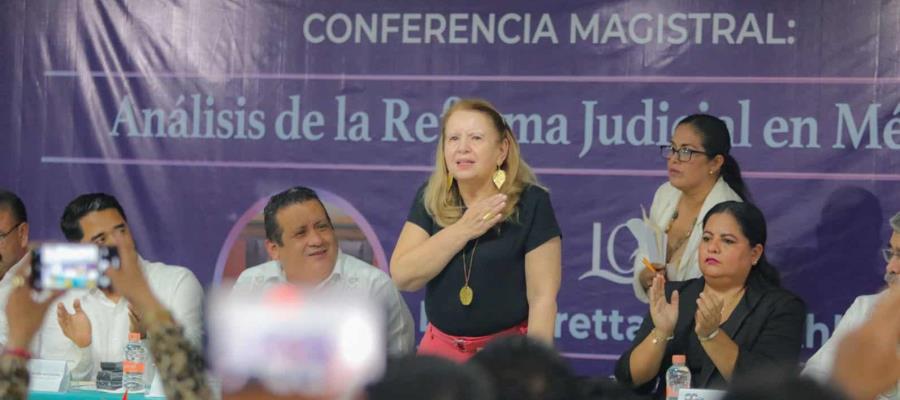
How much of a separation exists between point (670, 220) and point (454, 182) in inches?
44.8

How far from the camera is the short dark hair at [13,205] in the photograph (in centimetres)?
485

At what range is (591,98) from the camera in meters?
4.79

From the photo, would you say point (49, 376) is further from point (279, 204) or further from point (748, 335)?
point (748, 335)

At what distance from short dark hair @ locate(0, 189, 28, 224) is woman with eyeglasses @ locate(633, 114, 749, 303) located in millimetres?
2251

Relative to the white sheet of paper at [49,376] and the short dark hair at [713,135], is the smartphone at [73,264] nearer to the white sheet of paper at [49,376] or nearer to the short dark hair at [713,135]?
the white sheet of paper at [49,376]

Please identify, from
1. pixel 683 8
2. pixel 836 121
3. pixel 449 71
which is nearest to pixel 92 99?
pixel 449 71

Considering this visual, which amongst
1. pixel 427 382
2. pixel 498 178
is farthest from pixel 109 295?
pixel 427 382

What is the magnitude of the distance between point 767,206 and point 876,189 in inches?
14.3

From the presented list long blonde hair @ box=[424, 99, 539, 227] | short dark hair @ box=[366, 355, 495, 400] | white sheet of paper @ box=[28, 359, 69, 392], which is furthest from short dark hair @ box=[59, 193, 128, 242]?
short dark hair @ box=[366, 355, 495, 400]

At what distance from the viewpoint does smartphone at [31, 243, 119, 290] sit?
5.00 ft

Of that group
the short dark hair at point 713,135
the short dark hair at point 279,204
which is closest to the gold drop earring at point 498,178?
the short dark hair at point 279,204

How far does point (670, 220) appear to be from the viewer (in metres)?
4.62

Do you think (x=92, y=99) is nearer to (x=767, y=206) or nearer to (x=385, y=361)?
(x=767, y=206)

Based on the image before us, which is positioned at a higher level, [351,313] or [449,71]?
[449,71]
